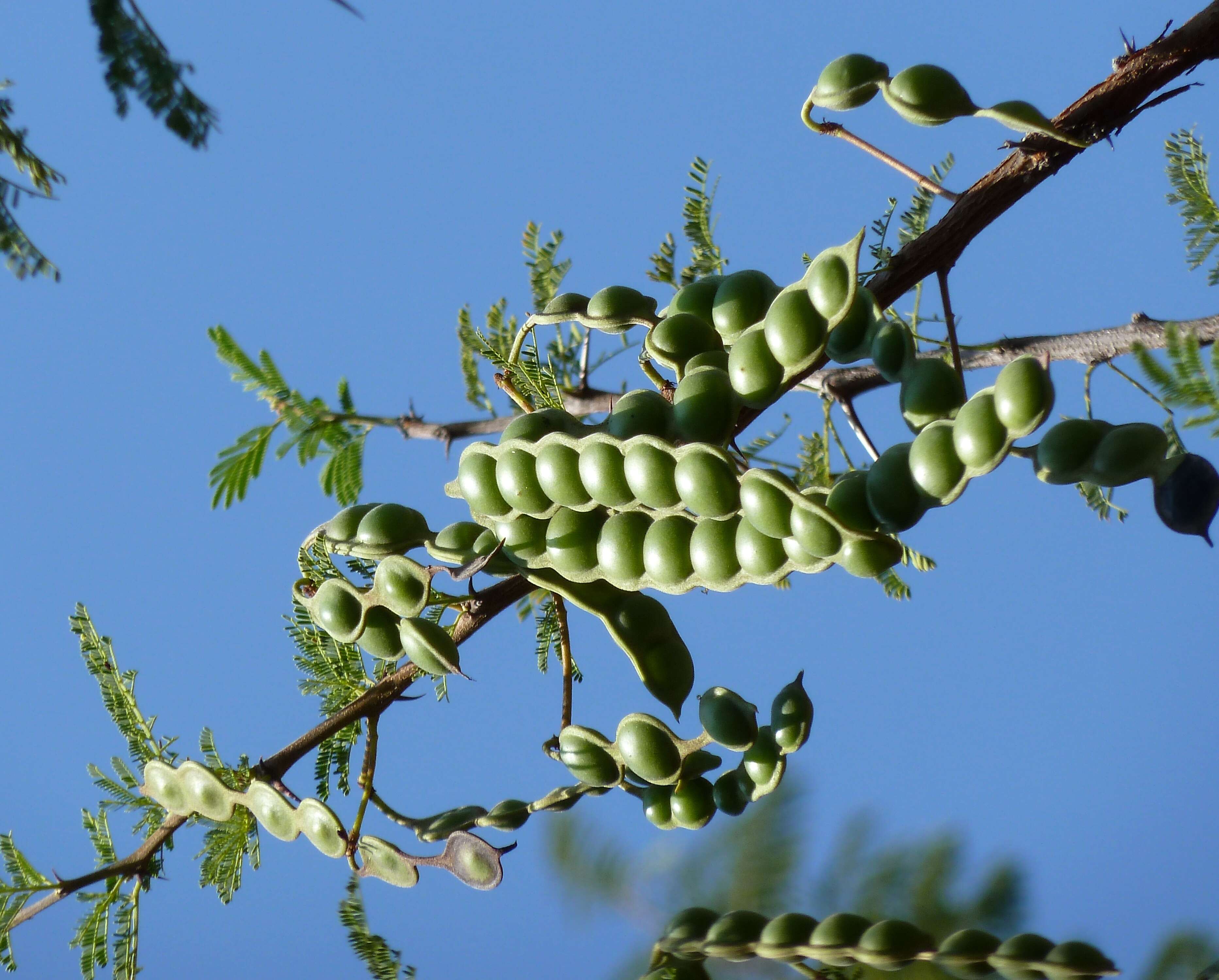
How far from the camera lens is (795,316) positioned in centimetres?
96

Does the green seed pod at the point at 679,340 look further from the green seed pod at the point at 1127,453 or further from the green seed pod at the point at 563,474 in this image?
the green seed pod at the point at 1127,453

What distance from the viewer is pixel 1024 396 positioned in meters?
0.79

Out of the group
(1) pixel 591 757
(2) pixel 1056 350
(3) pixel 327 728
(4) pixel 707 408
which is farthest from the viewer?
(2) pixel 1056 350

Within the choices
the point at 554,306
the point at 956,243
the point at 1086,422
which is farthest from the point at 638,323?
the point at 1086,422

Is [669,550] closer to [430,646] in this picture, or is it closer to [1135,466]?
[430,646]

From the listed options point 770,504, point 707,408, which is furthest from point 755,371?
point 770,504

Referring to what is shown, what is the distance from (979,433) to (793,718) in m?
0.40

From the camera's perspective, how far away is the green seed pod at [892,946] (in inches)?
39.7

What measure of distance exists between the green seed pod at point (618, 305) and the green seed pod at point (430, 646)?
15.7 inches

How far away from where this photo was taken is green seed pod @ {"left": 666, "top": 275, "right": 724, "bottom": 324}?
1163 mm

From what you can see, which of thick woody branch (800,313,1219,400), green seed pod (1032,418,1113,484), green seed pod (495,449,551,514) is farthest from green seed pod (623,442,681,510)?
thick woody branch (800,313,1219,400)

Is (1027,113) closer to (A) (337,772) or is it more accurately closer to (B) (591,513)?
(B) (591,513)

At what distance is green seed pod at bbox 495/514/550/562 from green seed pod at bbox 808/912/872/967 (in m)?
0.50

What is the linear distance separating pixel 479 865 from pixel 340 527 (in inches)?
16.4
